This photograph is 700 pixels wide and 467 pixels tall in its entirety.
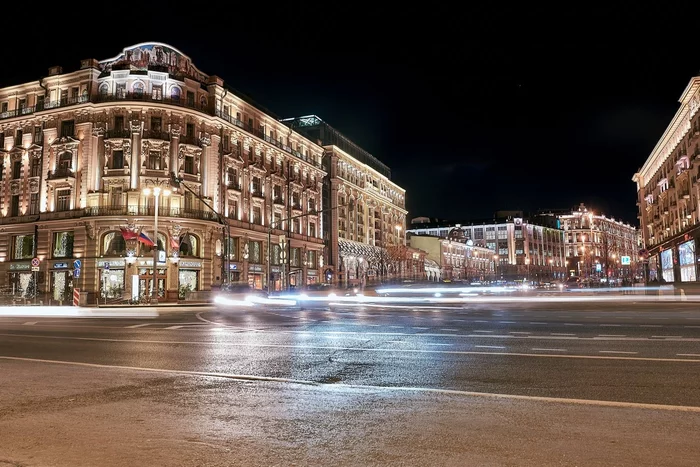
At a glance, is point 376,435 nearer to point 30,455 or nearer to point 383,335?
point 30,455

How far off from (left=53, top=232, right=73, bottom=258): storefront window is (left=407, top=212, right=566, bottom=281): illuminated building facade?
9995 centimetres

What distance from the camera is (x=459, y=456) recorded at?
4602mm

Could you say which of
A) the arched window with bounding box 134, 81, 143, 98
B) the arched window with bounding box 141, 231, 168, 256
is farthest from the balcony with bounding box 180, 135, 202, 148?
the arched window with bounding box 141, 231, 168, 256

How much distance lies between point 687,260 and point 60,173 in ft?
225

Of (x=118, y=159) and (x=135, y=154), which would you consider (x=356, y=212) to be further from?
(x=118, y=159)

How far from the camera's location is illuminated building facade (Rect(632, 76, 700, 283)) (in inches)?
2315

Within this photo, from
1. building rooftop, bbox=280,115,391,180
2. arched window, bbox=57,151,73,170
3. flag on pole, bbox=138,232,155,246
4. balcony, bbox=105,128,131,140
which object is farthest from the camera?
building rooftop, bbox=280,115,391,180

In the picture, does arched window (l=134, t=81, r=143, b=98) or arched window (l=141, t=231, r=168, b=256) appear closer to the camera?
arched window (l=141, t=231, r=168, b=256)

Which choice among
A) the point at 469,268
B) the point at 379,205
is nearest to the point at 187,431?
the point at 379,205

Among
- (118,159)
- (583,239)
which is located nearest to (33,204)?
(118,159)

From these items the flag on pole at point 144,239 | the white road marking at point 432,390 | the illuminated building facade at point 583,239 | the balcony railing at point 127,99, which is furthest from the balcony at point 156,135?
the illuminated building facade at point 583,239

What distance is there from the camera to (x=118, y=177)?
4734cm

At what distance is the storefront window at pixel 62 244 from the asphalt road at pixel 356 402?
3871 centimetres

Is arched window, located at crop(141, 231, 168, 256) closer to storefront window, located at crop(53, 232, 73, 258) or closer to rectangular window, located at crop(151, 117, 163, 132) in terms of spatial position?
storefront window, located at crop(53, 232, 73, 258)
